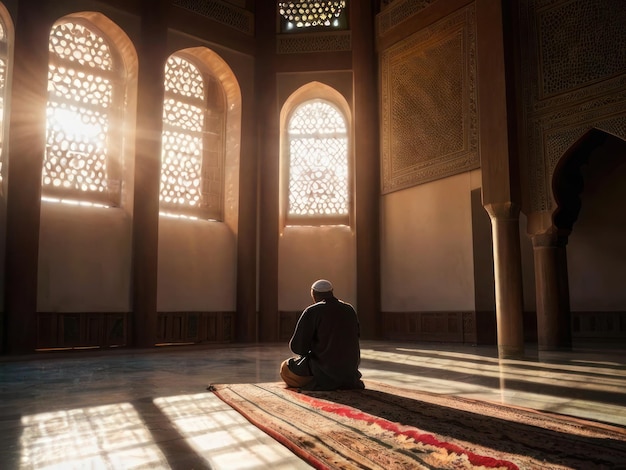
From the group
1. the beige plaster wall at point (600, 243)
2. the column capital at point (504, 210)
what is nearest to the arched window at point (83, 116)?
the column capital at point (504, 210)

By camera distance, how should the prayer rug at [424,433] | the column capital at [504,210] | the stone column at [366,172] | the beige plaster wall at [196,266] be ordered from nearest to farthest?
the prayer rug at [424,433] < the column capital at [504,210] < the beige plaster wall at [196,266] < the stone column at [366,172]

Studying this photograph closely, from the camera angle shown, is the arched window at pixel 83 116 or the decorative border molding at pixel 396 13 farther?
the decorative border molding at pixel 396 13

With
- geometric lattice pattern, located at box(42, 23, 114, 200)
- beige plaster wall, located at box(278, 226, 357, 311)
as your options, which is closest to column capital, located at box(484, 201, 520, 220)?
beige plaster wall, located at box(278, 226, 357, 311)

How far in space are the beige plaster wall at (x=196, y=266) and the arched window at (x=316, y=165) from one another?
67.7 inches

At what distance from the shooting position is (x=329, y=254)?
475 inches

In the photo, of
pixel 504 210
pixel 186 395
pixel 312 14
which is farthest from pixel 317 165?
pixel 186 395

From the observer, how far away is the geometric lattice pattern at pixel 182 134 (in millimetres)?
11234

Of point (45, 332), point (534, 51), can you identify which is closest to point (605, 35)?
point (534, 51)

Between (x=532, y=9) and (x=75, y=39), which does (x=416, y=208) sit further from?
(x=75, y=39)

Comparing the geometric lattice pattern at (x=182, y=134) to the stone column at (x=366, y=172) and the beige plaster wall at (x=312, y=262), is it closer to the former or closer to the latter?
the beige plaster wall at (x=312, y=262)

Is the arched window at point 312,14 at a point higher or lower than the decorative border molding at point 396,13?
higher

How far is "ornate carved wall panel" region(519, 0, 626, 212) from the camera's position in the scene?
774 cm

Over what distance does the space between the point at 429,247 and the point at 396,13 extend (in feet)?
16.1

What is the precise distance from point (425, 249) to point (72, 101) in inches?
275
